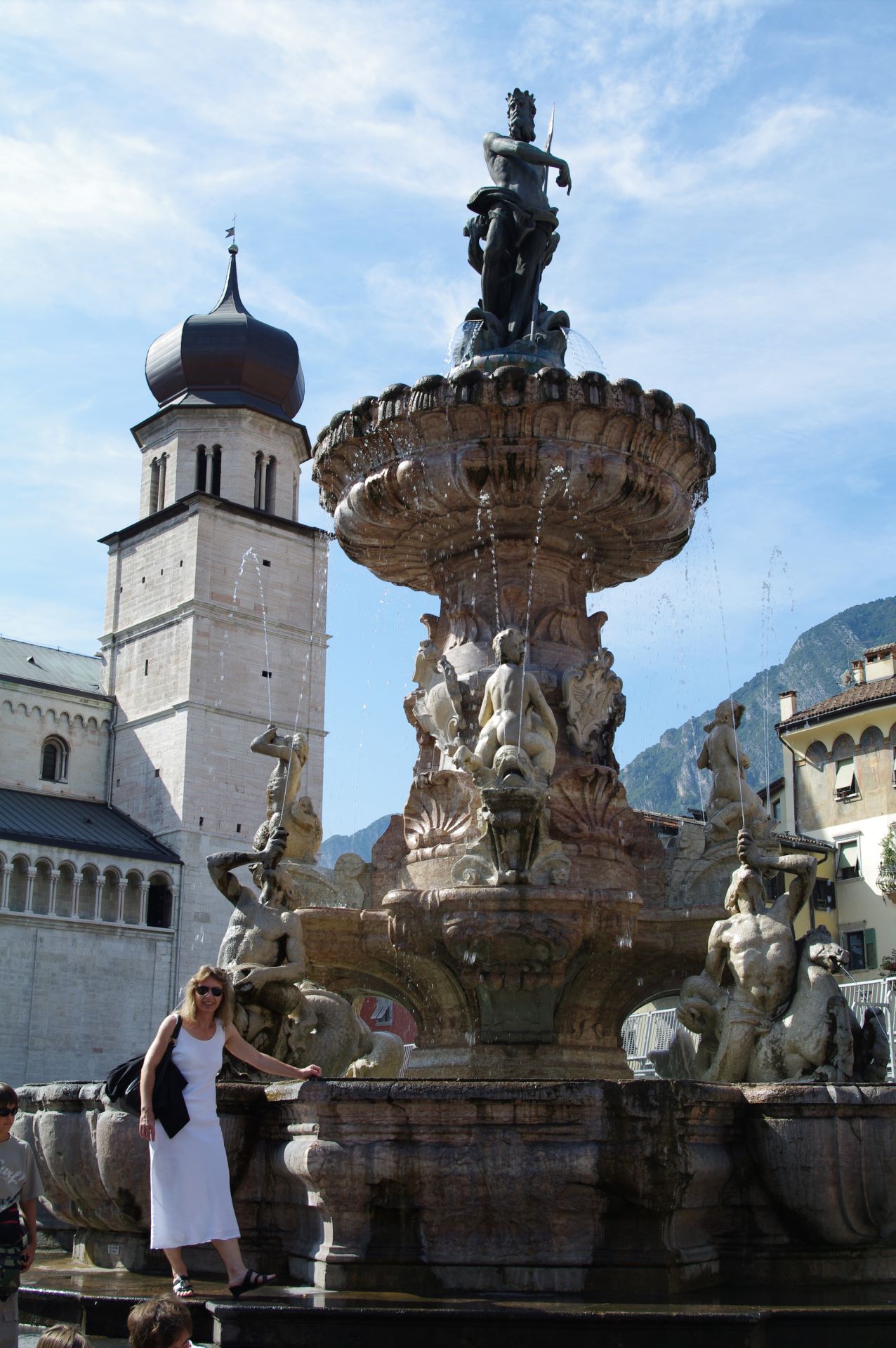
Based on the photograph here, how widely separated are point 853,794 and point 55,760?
34.6 meters

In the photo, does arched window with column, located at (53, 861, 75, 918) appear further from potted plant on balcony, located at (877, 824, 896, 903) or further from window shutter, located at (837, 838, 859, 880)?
potted plant on balcony, located at (877, 824, 896, 903)

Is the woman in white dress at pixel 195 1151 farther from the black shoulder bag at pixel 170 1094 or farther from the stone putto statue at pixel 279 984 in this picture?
the stone putto statue at pixel 279 984

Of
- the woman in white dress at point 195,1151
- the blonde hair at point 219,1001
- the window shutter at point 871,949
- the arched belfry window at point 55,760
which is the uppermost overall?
the arched belfry window at point 55,760

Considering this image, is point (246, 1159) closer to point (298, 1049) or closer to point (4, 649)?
point (298, 1049)

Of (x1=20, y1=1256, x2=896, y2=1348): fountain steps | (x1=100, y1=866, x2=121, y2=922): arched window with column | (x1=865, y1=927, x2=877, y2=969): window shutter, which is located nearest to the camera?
(x1=20, y1=1256, x2=896, y2=1348): fountain steps

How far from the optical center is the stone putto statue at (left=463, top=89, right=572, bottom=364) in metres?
10.9

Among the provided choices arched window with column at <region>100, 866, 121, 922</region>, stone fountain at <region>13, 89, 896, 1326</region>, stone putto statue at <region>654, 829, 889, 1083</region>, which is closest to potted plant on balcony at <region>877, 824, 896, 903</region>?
stone fountain at <region>13, 89, 896, 1326</region>

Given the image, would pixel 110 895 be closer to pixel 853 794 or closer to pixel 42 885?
pixel 42 885

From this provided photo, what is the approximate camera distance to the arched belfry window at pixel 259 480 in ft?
217

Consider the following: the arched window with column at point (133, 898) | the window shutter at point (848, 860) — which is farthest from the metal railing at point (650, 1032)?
the arched window with column at point (133, 898)

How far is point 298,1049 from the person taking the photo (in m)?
7.89

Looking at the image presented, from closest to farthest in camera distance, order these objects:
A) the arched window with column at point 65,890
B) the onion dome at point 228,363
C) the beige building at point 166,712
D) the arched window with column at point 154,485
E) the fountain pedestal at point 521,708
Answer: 1. the fountain pedestal at point 521,708
2. the beige building at point 166,712
3. the arched window with column at point 65,890
4. the onion dome at point 228,363
5. the arched window with column at point 154,485

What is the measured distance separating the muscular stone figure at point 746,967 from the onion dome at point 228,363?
5939 cm

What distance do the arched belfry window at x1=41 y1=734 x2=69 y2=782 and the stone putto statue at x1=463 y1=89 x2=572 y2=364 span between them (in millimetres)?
52709
